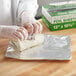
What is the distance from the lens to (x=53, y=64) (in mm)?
732

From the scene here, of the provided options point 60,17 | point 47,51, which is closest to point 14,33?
point 47,51

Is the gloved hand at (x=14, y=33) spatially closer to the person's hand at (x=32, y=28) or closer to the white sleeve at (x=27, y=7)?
the person's hand at (x=32, y=28)

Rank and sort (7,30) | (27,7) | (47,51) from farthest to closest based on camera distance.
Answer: (27,7) < (7,30) < (47,51)

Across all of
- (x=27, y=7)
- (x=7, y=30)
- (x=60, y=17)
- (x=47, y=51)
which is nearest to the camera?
(x=47, y=51)

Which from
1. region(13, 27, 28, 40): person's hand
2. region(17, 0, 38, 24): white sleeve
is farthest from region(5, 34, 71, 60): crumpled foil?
region(17, 0, 38, 24): white sleeve

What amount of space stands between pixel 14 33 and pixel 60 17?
0.30m

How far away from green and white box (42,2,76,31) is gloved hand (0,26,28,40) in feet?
0.73

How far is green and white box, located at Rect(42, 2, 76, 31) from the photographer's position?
1.02 metres

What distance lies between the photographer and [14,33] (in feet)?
2.72

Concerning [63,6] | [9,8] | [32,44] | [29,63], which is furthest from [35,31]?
[9,8]

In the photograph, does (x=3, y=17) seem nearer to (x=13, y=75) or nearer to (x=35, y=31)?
(x=35, y=31)

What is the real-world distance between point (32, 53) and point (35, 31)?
0.14 metres

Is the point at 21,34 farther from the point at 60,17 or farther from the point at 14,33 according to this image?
the point at 60,17

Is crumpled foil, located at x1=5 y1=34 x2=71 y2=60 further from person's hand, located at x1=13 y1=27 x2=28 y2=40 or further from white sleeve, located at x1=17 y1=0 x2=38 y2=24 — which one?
white sleeve, located at x1=17 y1=0 x2=38 y2=24
